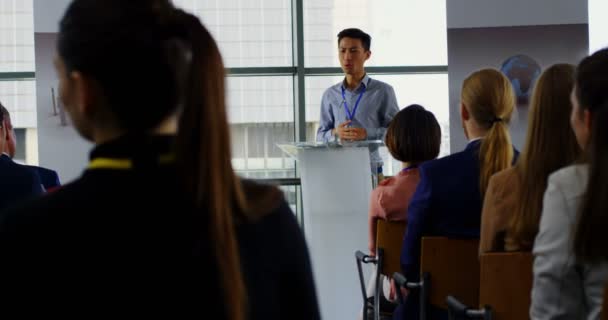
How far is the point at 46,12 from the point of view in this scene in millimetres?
7066

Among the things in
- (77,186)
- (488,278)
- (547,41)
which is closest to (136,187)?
(77,186)

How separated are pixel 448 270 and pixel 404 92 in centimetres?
539

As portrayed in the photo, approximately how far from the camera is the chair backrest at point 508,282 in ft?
7.54

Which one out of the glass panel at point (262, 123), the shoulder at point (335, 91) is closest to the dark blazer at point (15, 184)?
the shoulder at point (335, 91)

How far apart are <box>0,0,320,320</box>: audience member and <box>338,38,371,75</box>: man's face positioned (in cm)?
526

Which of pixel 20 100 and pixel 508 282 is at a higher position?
pixel 20 100

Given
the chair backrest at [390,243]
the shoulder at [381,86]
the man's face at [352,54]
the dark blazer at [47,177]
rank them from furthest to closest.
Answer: the shoulder at [381,86] → the man's face at [352,54] → the dark blazer at [47,177] → the chair backrest at [390,243]

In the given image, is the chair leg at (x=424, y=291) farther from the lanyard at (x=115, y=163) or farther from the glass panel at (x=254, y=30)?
the glass panel at (x=254, y=30)

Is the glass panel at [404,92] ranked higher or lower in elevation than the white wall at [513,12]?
lower

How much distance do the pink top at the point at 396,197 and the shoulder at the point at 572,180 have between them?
203 centimetres

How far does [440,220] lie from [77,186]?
7.70ft

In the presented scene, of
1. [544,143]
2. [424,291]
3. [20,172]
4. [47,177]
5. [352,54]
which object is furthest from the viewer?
[352,54]

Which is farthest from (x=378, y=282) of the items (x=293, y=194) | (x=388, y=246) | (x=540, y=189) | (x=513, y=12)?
(x=293, y=194)

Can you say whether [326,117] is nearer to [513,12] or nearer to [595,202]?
[513,12]
